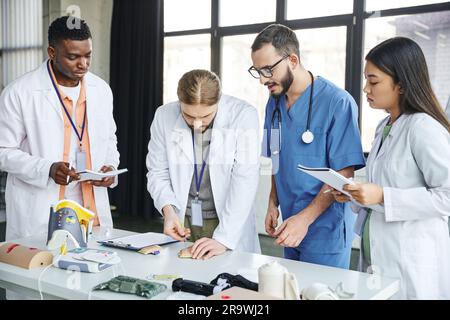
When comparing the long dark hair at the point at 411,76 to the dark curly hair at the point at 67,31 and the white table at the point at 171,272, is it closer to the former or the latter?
the white table at the point at 171,272

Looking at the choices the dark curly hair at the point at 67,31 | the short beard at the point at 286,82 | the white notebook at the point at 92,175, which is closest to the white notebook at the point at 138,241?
the white notebook at the point at 92,175

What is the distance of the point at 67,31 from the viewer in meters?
2.09

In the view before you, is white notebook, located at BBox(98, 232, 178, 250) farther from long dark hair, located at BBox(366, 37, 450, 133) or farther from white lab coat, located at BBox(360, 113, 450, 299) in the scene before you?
long dark hair, located at BBox(366, 37, 450, 133)

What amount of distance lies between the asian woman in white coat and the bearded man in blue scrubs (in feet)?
0.51

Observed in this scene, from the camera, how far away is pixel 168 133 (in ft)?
6.47

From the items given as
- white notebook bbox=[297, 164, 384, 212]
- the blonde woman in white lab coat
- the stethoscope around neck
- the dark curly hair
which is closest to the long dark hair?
the blonde woman in white lab coat

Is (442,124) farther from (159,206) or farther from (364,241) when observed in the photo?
(159,206)

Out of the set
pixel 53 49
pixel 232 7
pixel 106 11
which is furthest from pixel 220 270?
pixel 106 11

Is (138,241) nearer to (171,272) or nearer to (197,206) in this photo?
(197,206)

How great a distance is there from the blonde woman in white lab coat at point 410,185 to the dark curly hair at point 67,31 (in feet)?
4.10

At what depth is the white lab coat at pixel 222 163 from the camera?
185cm

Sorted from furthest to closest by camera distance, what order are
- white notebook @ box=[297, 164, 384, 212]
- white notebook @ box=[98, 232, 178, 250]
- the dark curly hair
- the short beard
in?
the dark curly hair
the short beard
white notebook @ box=[98, 232, 178, 250]
white notebook @ box=[297, 164, 384, 212]

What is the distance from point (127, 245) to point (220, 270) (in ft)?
1.36

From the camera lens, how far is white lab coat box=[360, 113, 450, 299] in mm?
1454
